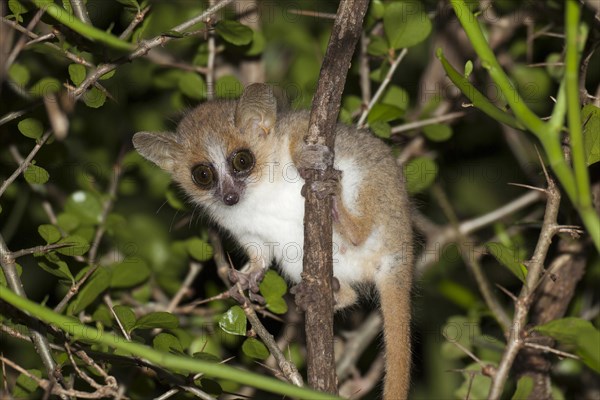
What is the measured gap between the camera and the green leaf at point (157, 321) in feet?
10.5

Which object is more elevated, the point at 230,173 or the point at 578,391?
the point at 230,173

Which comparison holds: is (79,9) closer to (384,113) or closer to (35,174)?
(35,174)

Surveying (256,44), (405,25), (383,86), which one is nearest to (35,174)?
(256,44)

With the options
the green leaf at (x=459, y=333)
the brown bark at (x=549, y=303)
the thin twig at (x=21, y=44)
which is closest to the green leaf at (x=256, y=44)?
the thin twig at (x=21, y=44)

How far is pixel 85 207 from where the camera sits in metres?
4.20

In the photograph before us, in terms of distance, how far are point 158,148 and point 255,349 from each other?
1.44m

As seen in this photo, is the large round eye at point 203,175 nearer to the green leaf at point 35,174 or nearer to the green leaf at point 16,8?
the green leaf at point 35,174

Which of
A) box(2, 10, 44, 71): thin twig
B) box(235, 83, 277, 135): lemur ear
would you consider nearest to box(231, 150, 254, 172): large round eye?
box(235, 83, 277, 135): lemur ear

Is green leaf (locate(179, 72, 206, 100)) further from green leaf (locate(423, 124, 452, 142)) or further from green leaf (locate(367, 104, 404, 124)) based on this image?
green leaf (locate(423, 124, 452, 142))

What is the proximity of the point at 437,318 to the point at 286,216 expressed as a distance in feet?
5.26

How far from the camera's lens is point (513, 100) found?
224 cm

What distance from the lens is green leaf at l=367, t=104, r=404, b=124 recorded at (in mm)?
3947

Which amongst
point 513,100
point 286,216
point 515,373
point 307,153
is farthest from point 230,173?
point 513,100

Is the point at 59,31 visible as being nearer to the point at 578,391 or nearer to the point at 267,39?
the point at 267,39
